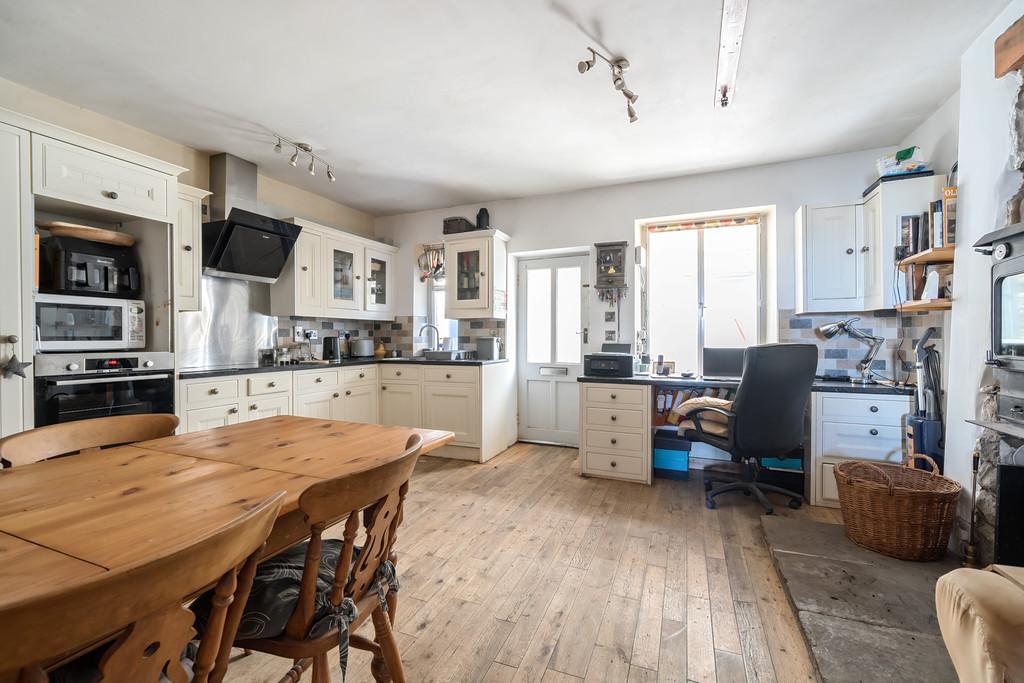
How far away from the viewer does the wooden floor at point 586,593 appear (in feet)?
4.80

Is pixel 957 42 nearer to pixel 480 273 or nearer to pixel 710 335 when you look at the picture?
pixel 710 335

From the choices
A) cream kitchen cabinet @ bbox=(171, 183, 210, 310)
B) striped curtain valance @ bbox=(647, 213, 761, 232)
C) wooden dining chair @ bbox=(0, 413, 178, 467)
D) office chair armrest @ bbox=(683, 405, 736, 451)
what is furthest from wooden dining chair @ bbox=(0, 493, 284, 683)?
striped curtain valance @ bbox=(647, 213, 761, 232)

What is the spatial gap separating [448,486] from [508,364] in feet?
4.96

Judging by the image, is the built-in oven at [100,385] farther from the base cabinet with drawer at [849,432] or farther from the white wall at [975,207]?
the white wall at [975,207]

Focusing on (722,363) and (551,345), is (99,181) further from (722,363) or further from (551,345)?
(722,363)

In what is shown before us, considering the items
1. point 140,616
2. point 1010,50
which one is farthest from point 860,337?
point 140,616

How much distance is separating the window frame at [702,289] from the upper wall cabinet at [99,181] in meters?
3.70

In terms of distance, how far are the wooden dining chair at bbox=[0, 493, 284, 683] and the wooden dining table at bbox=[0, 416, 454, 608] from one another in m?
0.04

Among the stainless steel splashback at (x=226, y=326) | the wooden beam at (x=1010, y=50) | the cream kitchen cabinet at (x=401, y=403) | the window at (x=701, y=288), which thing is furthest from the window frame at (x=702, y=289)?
the stainless steel splashback at (x=226, y=326)

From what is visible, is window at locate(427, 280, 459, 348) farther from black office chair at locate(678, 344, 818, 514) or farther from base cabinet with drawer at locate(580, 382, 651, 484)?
black office chair at locate(678, 344, 818, 514)

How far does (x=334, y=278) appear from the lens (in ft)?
13.5

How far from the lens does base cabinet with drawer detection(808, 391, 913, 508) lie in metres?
2.70

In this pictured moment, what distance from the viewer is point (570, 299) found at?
4.39 metres

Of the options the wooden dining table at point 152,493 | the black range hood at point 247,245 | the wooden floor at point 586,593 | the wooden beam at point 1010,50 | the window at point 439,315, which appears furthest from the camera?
the window at point 439,315
